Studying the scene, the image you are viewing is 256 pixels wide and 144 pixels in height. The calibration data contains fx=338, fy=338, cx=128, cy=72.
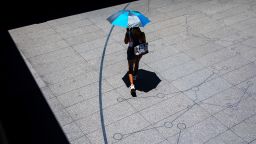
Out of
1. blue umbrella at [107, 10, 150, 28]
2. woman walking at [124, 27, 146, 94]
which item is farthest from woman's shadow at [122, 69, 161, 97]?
blue umbrella at [107, 10, 150, 28]

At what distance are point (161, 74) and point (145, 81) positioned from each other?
0.59 meters

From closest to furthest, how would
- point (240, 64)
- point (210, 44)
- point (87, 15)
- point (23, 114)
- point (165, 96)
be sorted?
point (23, 114), point (165, 96), point (240, 64), point (210, 44), point (87, 15)

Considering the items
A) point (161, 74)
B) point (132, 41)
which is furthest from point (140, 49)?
point (161, 74)

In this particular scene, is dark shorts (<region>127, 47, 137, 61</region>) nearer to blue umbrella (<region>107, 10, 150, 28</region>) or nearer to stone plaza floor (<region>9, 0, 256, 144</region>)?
blue umbrella (<region>107, 10, 150, 28</region>)

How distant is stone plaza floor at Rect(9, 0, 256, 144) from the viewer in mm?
7770

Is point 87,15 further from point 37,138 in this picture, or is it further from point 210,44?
point 37,138

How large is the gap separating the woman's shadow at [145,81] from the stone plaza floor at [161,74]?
3.9 inches

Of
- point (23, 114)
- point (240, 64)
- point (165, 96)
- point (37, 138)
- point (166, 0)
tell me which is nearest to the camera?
point (37, 138)

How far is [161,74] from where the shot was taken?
31.9 feet

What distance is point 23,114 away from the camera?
817 cm

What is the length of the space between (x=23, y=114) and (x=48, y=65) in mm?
2349

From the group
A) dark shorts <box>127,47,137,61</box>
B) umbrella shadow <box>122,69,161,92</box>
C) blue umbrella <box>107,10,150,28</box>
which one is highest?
blue umbrella <box>107,10,150,28</box>

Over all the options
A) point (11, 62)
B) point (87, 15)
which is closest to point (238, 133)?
point (11, 62)

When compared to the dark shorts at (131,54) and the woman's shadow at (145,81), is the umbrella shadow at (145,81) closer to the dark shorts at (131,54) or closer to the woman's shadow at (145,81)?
the woman's shadow at (145,81)
